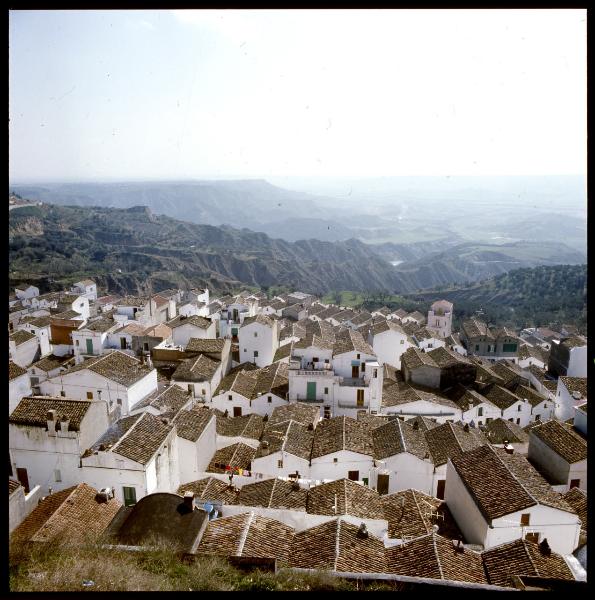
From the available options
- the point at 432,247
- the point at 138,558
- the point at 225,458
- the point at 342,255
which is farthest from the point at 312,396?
the point at 432,247

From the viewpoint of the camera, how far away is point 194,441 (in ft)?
39.5

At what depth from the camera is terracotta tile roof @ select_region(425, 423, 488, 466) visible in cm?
1312

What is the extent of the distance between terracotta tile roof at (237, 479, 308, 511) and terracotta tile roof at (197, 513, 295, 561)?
1.26m

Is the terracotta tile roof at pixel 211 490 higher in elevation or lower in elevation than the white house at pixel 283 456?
lower

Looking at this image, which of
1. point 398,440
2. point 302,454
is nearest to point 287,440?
point 302,454

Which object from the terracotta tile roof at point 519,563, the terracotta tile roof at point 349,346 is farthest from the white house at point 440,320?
the terracotta tile roof at point 519,563

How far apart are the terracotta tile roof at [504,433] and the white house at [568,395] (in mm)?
1682

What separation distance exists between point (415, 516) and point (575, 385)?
1007 centimetres

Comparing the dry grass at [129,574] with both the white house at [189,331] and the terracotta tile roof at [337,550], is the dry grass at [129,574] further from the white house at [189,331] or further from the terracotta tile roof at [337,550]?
the white house at [189,331]

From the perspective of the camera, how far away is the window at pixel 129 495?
10023mm

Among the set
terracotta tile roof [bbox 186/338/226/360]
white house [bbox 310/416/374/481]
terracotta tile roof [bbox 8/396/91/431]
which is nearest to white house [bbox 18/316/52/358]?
terracotta tile roof [bbox 186/338/226/360]

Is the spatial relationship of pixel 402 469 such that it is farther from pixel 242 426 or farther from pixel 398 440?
pixel 242 426

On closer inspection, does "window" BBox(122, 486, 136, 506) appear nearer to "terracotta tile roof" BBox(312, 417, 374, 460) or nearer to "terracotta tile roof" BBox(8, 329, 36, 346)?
"terracotta tile roof" BBox(312, 417, 374, 460)
